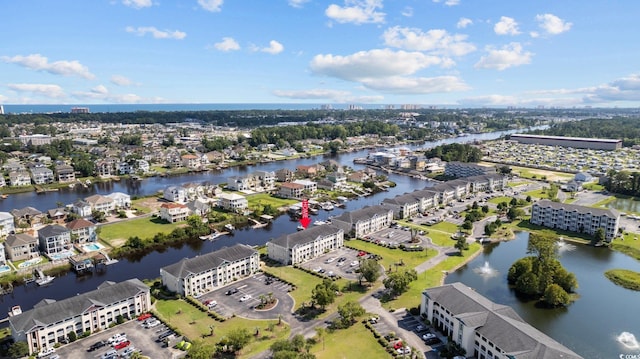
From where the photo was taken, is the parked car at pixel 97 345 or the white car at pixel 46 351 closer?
the white car at pixel 46 351

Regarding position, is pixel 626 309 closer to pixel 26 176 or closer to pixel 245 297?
pixel 245 297

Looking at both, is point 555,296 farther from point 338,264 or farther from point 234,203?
point 234,203

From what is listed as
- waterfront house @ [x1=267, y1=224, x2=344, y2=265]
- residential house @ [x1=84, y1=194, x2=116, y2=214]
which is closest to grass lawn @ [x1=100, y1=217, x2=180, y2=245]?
residential house @ [x1=84, y1=194, x2=116, y2=214]

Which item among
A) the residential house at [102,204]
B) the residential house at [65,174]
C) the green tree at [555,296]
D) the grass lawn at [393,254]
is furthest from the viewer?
the residential house at [65,174]

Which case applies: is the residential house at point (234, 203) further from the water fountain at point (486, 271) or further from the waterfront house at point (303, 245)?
the water fountain at point (486, 271)

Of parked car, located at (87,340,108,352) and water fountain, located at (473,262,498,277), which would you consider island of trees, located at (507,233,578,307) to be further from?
parked car, located at (87,340,108,352)

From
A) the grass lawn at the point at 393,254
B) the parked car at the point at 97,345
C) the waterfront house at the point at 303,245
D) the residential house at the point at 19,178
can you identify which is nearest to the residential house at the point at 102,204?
the waterfront house at the point at 303,245

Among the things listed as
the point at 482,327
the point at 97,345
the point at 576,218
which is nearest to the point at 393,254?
the point at 482,327
